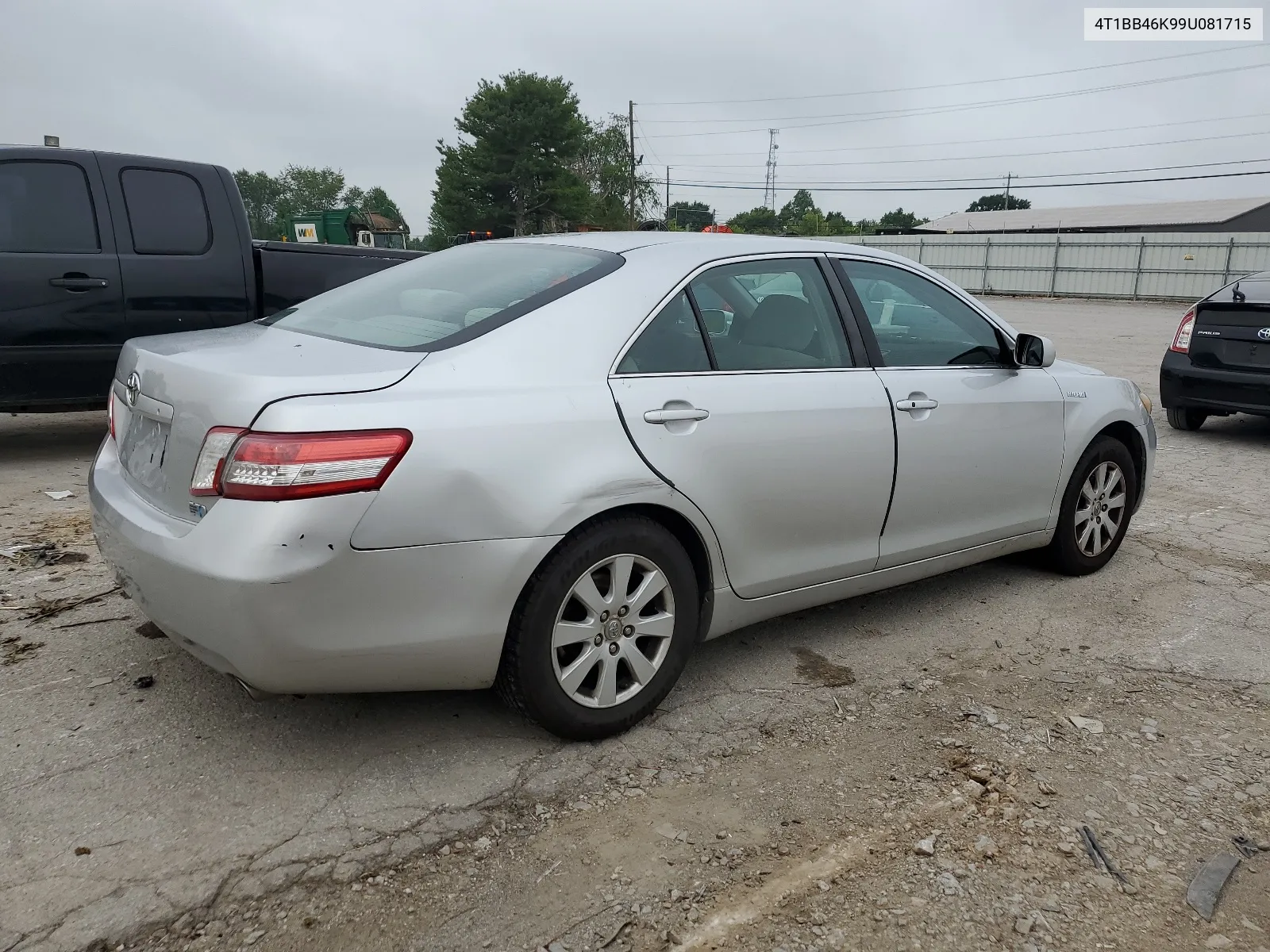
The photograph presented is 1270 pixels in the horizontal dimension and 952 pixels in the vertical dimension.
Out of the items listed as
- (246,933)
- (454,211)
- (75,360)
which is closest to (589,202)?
(454,211)

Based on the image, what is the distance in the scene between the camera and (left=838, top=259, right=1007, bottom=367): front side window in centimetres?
382

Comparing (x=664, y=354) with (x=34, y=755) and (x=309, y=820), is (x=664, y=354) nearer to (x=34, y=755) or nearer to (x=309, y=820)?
(x=309, y=820)

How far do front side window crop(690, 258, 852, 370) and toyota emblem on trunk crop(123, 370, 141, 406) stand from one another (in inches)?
68.6

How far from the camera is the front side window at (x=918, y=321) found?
3.82 meters

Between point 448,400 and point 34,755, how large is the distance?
1.58 metres

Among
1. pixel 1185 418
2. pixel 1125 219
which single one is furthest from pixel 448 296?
pixel 1125 219

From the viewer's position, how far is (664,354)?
3123mm

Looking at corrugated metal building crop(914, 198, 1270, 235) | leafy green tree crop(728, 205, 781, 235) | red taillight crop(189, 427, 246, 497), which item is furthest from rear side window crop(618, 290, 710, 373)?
leafy green tree crop(728, 205, 781, 235)

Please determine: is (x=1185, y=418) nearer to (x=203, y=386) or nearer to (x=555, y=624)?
(x=555, y=624)

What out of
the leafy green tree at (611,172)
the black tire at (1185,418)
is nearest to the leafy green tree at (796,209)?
the leafy green tree at (611,172)

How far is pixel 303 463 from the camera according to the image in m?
2.43

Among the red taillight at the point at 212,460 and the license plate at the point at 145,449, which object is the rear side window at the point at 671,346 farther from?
the license plate at the point at 145,449

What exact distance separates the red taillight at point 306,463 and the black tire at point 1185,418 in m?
8.29

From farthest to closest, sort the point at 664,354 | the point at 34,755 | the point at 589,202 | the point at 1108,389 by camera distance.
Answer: the point at 589,202, the point at 1108,389, the point at 664,354, the point at 34,755
